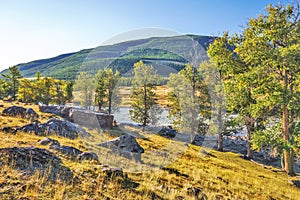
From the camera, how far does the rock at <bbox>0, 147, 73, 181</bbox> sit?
8350mm

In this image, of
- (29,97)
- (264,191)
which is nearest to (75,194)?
(264,191)

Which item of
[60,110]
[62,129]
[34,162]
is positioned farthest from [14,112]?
[34,162]

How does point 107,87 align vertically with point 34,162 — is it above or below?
above

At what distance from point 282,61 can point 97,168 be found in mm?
17150

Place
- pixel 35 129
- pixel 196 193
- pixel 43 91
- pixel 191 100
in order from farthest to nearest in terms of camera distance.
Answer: pixel 43 91 → pixel 191 100 → pixel 35 129 → pixel 196 193

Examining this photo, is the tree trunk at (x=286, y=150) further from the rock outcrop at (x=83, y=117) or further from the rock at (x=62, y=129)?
the rock outcrop at (x=83, y=117)

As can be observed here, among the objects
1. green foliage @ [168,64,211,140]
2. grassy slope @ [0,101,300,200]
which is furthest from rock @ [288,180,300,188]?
green foliage @ [168,64,211,140]

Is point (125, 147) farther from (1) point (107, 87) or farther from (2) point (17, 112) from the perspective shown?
(1) point (107, 87)

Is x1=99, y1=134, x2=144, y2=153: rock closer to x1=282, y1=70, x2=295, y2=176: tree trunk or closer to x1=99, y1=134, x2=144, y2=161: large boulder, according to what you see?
x1=99, y1=134, x2=144, y2=161: large boulder

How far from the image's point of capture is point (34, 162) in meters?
9.00

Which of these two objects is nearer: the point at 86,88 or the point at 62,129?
the point at 62,129

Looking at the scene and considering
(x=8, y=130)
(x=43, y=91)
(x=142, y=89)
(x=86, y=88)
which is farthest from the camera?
(x=43, y=91)

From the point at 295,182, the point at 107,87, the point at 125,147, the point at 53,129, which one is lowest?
the point at 295,182

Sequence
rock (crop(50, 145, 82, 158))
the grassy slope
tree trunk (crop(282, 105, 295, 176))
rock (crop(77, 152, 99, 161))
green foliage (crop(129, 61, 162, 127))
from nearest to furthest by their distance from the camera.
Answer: the grassy slope, rock (crop(77, 152, 99, 161)), rock (crop(50, 145, 82, 158)), tree trunk (crop(282, 105, 295, 176)), green foliage (crop(129, 61, 162, 127))
